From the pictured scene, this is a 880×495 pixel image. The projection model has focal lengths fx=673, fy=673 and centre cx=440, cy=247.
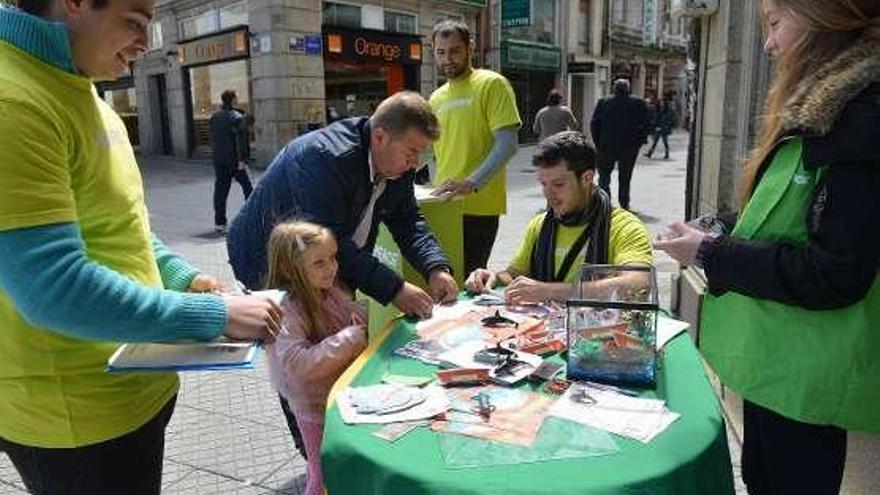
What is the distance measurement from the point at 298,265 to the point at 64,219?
3.46ft

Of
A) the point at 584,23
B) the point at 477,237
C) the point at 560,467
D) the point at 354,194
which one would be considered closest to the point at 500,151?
the point at 477,237

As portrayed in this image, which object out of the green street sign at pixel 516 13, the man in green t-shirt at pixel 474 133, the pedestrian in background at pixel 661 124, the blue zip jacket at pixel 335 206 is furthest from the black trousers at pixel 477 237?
the green street sign at pixel 516 13

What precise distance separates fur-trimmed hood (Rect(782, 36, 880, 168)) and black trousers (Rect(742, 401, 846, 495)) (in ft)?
2.19

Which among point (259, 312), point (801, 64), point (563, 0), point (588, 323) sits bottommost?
point (588, 323)

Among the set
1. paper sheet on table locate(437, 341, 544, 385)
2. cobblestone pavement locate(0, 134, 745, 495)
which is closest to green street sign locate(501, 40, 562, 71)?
cobblestone pavement locate(0, 134, 745, 495)

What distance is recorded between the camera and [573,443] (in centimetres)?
147

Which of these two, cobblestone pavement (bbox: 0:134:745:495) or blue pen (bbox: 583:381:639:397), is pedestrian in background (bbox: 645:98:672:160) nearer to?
cobblestone pavement (bbox: 0:134:745:495)

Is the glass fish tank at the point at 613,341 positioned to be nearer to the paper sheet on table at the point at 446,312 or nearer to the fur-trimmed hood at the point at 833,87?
the fur-trimmed hood at the point at 833,87

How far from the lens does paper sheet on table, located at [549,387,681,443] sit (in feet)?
4.94

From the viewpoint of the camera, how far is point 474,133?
379 cm

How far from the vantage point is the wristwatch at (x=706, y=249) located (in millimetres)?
1638

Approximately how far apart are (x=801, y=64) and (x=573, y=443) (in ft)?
3.32

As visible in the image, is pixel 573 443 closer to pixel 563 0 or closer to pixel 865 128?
pixel 865 128

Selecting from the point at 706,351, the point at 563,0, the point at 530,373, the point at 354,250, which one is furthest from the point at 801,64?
the point at 563,0
